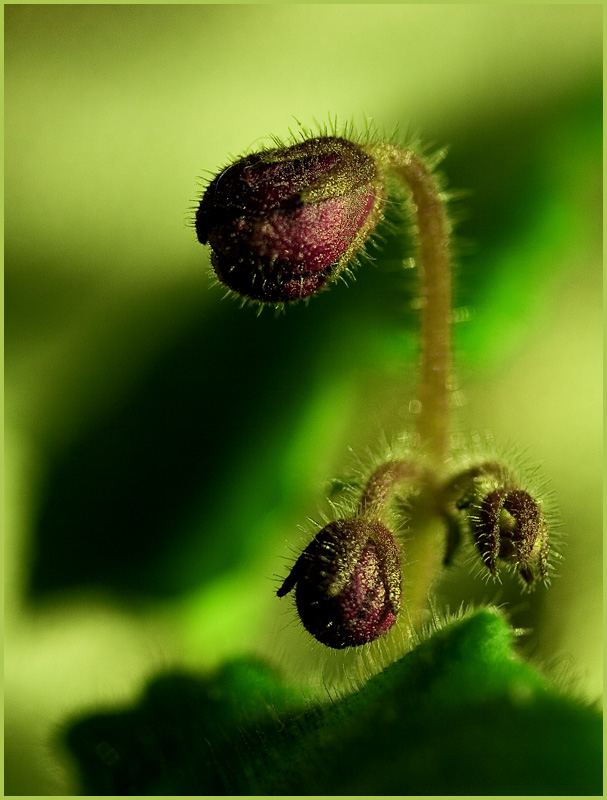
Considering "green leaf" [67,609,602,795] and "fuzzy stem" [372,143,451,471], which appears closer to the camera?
"green leaf" [67,609,602,795]

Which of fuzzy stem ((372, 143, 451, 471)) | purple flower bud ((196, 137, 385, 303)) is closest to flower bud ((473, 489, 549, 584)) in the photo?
fuzzy stem ((372, 143, 451, 471))

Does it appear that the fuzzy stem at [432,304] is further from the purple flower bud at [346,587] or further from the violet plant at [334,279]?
the purple flower bud at [346,587]

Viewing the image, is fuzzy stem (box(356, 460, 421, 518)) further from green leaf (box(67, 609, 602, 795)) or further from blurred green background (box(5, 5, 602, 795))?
blurred green background (box(5, 5, 602, 795))

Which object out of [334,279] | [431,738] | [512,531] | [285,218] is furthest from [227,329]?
[431,738]

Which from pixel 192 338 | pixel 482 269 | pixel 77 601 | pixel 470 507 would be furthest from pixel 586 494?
pixel 77 601

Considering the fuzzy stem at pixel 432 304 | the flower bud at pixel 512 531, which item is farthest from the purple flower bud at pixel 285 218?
the flower bud at pixel 512 531

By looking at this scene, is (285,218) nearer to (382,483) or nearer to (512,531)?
(382,483)
